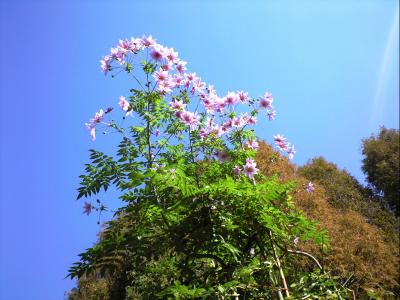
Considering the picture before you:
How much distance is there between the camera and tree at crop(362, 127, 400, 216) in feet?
75.9

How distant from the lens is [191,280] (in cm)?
389

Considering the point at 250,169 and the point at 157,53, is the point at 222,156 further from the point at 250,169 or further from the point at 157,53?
the point at 157,53

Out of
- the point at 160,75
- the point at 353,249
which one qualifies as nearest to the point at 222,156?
the point at 160,75

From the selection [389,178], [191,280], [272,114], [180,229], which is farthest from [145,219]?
[389,178]

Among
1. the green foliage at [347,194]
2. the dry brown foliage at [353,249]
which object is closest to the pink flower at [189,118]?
the dry brown foliage at [353,249]

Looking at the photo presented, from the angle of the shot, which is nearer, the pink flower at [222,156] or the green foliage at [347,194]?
the pink flower at [222,156]

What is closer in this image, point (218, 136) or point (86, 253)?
point (86, 253)

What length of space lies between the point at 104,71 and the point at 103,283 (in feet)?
50.9

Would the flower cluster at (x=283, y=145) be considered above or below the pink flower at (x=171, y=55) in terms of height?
below

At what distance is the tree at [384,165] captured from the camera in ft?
75.9

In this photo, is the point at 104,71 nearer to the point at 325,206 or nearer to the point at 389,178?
the point at 325,206

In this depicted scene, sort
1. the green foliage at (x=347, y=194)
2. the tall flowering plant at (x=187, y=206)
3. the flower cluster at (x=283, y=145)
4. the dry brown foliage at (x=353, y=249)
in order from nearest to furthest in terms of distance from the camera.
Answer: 1. the tall flowering plant at (x=187, y=206)
2. the flower cluster at (x=283, y=145)
3. the dry brown foliage at (x=353, y=249)
4. the green foliage at (x=347, y=194)

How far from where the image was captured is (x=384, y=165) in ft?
77.2

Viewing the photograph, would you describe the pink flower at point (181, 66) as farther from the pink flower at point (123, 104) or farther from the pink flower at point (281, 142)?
the pink flower at point (281, 142)
